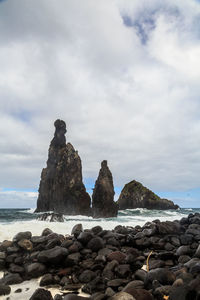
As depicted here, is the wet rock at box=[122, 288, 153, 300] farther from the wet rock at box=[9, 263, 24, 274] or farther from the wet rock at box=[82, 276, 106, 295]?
the wet rock at box=[9, 263, 24, 274]

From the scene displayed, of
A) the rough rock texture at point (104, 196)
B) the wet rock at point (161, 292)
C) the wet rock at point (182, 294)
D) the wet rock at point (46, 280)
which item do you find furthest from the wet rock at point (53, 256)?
the rough rock texture at point (104, 196)

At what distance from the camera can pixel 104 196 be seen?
150 feet

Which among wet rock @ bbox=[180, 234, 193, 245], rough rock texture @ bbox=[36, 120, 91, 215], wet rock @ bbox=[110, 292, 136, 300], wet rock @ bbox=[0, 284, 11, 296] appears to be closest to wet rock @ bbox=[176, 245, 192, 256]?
wet rock @ bbox=[180, 234, 193, 245]

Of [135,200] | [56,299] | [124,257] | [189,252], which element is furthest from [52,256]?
[135,200]

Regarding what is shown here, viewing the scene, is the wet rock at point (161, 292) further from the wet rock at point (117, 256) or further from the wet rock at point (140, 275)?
the wet rock at point (117, 256)

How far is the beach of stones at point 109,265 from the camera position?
402cm

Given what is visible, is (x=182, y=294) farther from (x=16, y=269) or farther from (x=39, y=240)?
(x=39, y=240)

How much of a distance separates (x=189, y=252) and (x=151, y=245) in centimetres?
110

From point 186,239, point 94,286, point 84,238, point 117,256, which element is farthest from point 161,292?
point 186,239

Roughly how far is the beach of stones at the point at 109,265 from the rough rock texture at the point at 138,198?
7172cm

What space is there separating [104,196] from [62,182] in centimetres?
1526

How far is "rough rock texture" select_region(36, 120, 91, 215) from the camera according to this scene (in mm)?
53906

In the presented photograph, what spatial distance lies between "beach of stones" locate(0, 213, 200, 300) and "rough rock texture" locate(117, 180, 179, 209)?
235 ft

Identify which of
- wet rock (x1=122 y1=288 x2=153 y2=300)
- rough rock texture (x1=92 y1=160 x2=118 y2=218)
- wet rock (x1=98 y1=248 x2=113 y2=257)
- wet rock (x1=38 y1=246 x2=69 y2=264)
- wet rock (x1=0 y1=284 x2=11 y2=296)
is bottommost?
wet rock (x1=0 y1=284 x2=11 y2=296)
